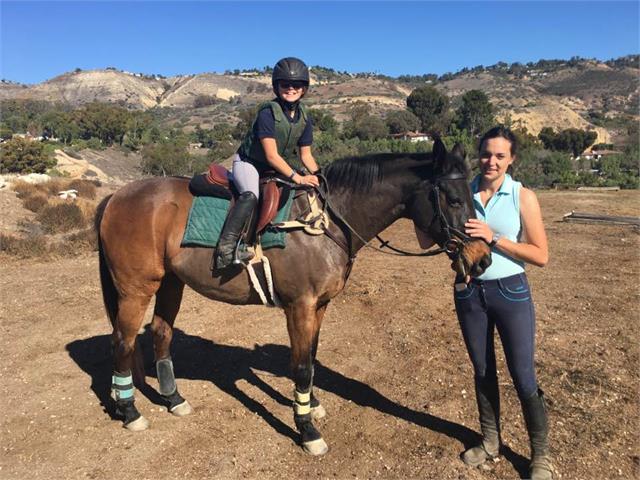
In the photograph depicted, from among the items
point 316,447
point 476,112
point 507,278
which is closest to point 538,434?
point 507,278

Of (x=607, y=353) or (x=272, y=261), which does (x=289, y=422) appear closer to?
(x=272, y=261)

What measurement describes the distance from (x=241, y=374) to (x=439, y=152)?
334 centimetres

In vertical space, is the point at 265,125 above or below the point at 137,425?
above

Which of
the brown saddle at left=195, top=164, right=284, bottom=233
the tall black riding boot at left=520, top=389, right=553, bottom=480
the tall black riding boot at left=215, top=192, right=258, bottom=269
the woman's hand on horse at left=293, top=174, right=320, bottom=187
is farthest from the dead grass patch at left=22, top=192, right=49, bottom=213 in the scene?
the tall black riding boot at left=520, top=389, right=553, bottom=480

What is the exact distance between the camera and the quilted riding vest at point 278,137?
355 centimetres

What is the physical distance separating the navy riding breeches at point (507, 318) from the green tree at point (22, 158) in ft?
104

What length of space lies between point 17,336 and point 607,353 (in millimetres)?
7219

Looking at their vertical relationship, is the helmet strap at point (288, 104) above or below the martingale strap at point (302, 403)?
above

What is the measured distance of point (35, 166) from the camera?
1112 inches

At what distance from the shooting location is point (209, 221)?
3658mm

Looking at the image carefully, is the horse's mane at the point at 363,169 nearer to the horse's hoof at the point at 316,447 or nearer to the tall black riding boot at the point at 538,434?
the tall black riding boot at the point at 538,434

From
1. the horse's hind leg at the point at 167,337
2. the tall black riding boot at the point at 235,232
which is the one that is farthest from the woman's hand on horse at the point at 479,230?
the horse's hind leg at the point at 167,337

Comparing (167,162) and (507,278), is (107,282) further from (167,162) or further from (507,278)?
(167,162)

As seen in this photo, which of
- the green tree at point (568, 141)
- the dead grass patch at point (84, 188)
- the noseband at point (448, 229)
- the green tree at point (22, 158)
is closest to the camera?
the noseband at point (448, 229)
